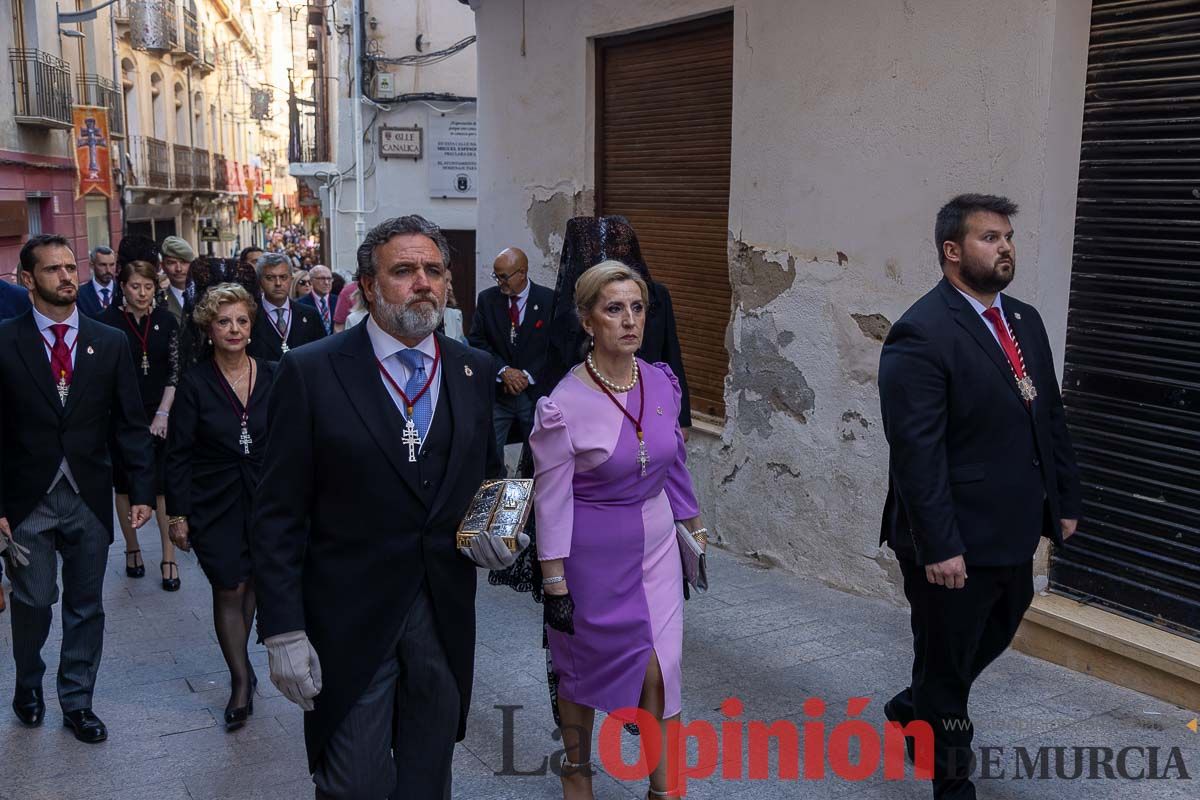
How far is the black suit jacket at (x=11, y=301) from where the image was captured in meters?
7.75

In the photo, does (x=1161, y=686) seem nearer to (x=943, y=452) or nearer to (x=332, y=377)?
(x=943, y=452)

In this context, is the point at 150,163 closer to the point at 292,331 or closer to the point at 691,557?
the point at 292,331

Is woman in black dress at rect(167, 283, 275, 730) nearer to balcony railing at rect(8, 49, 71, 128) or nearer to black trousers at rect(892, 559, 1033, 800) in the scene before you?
black trousers at rect(892, 559, 1033, 800)

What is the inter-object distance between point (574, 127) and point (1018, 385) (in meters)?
5.92

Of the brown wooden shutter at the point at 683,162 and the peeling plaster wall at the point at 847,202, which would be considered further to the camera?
the brown wooden shutter at the point at 683,162

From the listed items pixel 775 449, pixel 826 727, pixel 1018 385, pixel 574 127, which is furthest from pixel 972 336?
pixel 574 127

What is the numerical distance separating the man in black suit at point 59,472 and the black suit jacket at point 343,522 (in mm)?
2139

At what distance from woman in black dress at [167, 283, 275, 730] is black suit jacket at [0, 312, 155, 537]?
17 centimetres

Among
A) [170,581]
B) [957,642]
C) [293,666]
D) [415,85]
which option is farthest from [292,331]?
[415,85]

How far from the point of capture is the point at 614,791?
4254 millimetres

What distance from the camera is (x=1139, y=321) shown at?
510 cm

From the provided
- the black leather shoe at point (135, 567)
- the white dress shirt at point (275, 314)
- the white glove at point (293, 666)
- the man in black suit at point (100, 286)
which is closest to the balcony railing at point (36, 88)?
the man in black suit at point (100, 286)

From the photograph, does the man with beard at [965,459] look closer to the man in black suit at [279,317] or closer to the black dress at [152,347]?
the man in black suit at [279,317]

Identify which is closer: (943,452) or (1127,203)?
(943,452)
